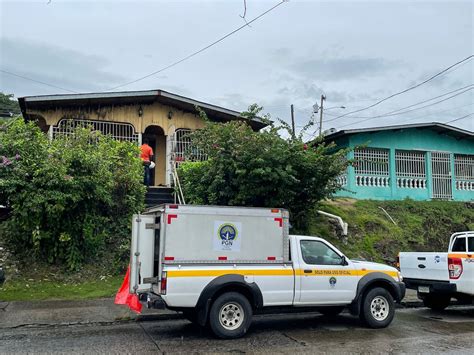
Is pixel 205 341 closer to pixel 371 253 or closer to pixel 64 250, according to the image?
pixel 64 250

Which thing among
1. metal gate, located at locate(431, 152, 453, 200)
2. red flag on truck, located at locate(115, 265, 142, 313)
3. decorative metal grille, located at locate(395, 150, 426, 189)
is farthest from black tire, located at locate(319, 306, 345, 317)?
metal gate, located at locate(431, 152, 453, 200)

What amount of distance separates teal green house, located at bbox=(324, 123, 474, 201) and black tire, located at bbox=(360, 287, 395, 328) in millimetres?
10078

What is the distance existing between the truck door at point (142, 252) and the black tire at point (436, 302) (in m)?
6.43

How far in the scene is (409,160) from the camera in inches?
778

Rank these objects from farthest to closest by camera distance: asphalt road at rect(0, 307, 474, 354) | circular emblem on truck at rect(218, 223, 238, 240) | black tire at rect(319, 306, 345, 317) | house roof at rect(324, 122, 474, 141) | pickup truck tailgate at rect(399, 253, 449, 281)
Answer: house roof at rect(324, 122, 474, 141) → pickup truck tailgate at rect(399, 253, 449, 281) → black tire at rect(319, 306, 345, 317) → circular emblem on truck at rect(218, 223, 238, 240) → asphalt road at rect(0, 307, 474, 354)

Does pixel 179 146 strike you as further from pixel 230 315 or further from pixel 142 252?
pixel 230 315

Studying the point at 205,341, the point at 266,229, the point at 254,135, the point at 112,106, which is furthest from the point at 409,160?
the point at 205,341

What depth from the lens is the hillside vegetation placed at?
1447 centimetres

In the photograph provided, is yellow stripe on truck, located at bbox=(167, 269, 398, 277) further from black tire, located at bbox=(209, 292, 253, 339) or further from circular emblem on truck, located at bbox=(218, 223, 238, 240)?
circular emblem on truck, located at bbox=(218, 223, 238, 240)

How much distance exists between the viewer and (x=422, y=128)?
19844 mm

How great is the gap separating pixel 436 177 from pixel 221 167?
1207cm

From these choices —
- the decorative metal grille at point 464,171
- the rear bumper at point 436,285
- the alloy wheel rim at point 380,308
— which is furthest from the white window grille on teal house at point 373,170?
the alloy wheel rim at point 380,308

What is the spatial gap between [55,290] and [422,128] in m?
16.0

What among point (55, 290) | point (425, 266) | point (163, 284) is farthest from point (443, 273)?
point (55, 290)
